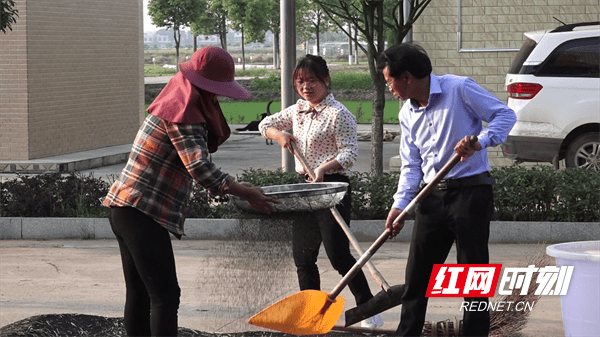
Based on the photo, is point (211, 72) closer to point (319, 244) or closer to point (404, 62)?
point (404, 62)

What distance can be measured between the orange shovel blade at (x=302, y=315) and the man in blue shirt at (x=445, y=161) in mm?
578

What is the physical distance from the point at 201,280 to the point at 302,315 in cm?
244

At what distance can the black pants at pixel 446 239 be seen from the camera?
466cm

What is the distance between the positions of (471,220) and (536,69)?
7858 millimetres

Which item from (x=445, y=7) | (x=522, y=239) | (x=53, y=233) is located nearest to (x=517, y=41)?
(x=445, y=7)

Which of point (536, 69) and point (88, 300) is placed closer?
point (88, 300)

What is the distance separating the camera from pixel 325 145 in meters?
5.91

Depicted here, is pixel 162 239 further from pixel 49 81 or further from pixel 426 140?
pixel 49 81

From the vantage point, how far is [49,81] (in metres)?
17.1

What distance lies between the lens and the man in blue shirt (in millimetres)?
4668

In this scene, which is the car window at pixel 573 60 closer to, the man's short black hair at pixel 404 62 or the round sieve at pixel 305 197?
the round sieve at pixel 305 197

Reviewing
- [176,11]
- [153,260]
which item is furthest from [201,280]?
[176,11]

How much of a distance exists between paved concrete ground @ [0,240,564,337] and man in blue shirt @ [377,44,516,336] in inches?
31.5

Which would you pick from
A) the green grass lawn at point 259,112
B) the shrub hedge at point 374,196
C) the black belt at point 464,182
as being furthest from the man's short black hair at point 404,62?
the green grass lawn at point 259,112
